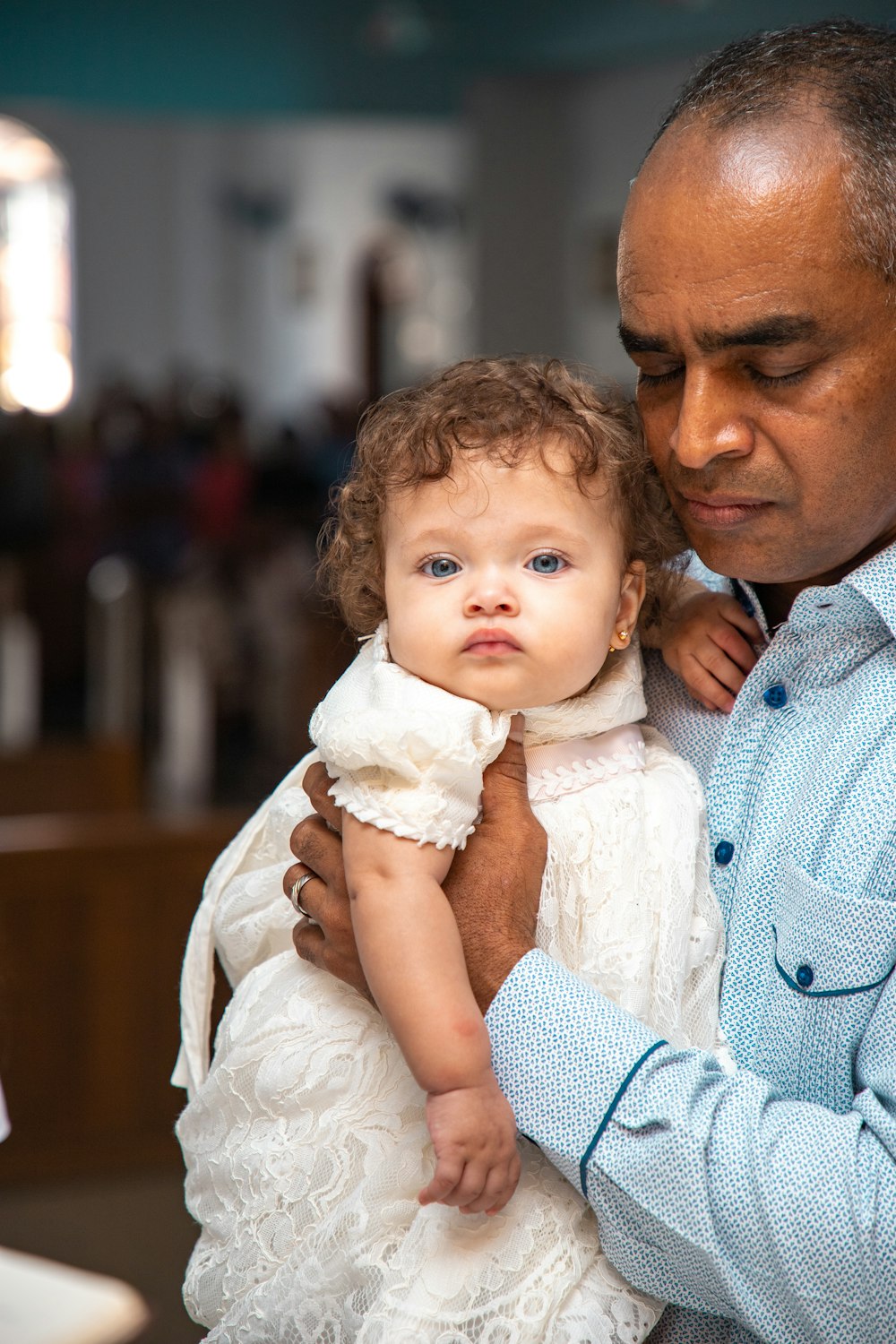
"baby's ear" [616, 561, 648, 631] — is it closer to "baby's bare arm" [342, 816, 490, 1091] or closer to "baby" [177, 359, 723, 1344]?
"baby" [177, 359, 723, 1344]

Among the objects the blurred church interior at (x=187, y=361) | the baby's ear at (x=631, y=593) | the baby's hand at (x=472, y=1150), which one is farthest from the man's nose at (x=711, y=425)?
the blurred church interior at (x=187, y=361)

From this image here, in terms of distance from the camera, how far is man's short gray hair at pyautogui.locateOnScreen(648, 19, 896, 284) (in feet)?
4.28

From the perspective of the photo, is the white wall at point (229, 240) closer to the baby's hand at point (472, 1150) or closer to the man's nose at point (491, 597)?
the man's nose at point (491, 597)

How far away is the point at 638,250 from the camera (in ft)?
4.51

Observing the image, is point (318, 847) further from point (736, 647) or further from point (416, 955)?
point (736, 647)

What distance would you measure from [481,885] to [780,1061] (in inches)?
11.7

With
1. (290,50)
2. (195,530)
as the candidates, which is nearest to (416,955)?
(195,530)

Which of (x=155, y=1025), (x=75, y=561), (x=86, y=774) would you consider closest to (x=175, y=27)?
(x=75, y=561)

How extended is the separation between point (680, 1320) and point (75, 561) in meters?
8.52

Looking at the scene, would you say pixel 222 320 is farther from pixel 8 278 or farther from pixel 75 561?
pixel 75 561

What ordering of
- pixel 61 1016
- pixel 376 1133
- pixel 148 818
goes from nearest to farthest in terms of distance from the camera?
pixel 376 1133 < pixel 61 1016 < pixel 148 818

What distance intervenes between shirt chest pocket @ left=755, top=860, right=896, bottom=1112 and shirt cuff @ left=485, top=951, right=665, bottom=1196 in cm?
14

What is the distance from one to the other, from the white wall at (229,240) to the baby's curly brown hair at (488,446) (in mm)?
10923

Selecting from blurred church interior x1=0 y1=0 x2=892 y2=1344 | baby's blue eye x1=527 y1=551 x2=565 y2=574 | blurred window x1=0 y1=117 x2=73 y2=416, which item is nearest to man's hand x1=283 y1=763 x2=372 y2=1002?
baby's blue eye x1=527 y1=551 x2=565 y2=574
